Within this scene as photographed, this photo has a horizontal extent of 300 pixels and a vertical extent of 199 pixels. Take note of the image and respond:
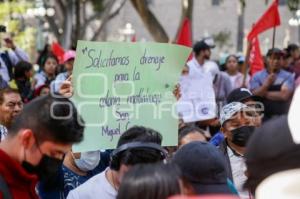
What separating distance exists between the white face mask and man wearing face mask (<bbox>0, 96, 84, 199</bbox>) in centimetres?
148

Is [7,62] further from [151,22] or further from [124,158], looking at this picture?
[124,158]

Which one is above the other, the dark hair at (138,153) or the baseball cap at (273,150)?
the baseball cap at (273,150)

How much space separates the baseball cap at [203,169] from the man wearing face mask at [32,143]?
44 centimetres

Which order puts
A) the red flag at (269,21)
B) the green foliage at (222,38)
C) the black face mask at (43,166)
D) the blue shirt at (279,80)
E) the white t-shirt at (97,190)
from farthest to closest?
the green foliage at (222,38) → the red flag at (269,21) → the blue shirt at (279,80) → the white t-shirt at (97,190) → the black face mask at (43,166)

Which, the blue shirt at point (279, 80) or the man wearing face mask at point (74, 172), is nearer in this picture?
the man wearing face mask at point (74, 172)

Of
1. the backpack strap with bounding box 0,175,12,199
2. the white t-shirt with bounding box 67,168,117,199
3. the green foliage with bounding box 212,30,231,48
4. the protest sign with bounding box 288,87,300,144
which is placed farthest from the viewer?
the green foliage with bounding box 212,30,231,48

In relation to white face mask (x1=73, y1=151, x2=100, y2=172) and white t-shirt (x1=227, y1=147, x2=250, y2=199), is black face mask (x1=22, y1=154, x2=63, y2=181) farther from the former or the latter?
white t-shirt (x1=227, y1=147, x2=250, y2=199)

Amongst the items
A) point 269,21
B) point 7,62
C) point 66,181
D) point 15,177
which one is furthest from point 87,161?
point 7,62

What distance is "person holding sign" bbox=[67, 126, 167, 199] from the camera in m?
3.40

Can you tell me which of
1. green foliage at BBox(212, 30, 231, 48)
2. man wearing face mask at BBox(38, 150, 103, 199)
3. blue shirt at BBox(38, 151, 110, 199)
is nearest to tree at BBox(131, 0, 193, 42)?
blue shirt at BBox(38, 151, 110, 199)

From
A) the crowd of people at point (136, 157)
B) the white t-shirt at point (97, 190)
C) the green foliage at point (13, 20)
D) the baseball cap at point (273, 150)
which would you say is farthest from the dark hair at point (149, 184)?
the green foliage at point (13, 20)

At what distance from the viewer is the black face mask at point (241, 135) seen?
470cm

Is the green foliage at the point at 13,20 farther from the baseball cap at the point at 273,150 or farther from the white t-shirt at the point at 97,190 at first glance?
the baseball cap at the point at 273,150

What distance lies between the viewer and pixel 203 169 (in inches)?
113
